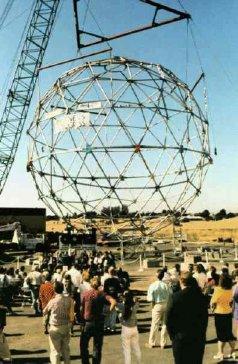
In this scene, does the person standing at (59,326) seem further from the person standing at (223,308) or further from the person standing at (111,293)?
the person standing at (111,293)

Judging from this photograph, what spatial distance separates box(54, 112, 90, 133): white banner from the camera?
17.2 meters

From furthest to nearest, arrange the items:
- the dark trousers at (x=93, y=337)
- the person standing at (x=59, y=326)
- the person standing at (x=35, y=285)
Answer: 1. the person standing at (x=35, y=285)
2. the dark trousers at (x=93, y=337)
3. the person standing at (x=59, y=326)

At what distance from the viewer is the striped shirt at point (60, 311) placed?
723cm

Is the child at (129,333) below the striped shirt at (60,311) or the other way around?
below

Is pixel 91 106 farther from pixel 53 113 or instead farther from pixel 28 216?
pixel 28 216

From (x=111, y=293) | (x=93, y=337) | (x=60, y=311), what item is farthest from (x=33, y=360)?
(x=111, y=293)

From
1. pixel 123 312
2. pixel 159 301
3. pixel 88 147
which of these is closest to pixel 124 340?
pixel 123 312

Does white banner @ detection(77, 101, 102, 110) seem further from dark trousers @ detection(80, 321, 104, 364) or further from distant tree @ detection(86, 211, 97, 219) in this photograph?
dark trousers @ detection(80, 321, 104, 364)

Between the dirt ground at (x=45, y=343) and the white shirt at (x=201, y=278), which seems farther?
the white shirt at (x=201, y=278)

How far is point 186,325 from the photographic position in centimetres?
537

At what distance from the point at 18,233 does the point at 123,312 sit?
36.1 metres

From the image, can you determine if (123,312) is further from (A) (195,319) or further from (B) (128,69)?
(B) (128,69)

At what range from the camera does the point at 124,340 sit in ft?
24.3

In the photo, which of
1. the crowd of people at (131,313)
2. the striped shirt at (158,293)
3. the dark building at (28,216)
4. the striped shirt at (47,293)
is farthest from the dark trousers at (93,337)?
the dark building at (28,216)
